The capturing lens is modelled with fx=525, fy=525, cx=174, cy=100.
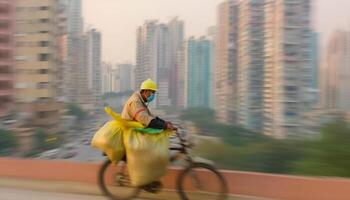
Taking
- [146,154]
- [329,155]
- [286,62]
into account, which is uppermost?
[286,62]

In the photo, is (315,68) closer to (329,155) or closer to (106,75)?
(329,155)

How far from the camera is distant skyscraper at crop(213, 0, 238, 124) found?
937cm

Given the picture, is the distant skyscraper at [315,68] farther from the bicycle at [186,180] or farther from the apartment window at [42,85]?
the apartment window at [42,85]

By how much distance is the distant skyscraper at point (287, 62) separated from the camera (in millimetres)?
8828

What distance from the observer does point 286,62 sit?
370 inches

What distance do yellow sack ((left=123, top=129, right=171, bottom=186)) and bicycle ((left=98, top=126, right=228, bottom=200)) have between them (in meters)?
0.15

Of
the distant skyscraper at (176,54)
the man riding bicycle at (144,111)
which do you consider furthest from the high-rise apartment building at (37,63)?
the man riding bicycle at (144,111)

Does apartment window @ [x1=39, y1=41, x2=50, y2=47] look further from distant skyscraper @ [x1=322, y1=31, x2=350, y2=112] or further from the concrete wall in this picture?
distant skyscraper @ [x1=322, y1=31, x2=350, y2=112]

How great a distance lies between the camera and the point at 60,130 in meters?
10.4

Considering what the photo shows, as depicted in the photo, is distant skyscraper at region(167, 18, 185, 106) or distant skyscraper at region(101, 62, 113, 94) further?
distant skyscraper at region(101, 62, 113, 94)

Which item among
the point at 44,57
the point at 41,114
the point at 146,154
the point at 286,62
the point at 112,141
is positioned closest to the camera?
the point at 146,154

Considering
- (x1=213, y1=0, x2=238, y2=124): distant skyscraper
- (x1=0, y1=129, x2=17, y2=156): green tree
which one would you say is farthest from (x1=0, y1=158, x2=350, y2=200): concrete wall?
(x1=213, y1=0, x2=238, y2=124): distant skyscraper

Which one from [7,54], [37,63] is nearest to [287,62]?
[37,63]

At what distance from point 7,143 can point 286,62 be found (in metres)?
5.23
